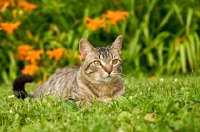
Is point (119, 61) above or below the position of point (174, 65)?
above

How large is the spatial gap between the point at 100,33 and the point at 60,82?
3895 millimetres

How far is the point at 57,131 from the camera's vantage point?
419cm

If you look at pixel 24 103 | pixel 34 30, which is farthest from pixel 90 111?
pixel 34 30

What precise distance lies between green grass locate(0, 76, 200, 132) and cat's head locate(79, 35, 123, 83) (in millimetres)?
699

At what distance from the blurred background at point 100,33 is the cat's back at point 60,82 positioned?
223 cm

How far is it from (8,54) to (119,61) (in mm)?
4289

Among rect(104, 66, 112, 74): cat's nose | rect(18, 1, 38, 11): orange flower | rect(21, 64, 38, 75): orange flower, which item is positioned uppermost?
rect(18, 1, 38, 11): orange flower

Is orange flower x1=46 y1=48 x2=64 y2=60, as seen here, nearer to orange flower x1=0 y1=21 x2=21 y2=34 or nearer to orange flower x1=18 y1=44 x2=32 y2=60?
orange flower x1=18 y1=44 x2=32 y2=60

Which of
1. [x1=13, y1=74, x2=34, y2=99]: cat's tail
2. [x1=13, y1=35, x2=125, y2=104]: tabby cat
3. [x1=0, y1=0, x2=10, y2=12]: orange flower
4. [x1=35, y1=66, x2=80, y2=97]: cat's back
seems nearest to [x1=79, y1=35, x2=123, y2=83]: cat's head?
[x1=13, y1=35, x2=125, y2=104]: tabby cat

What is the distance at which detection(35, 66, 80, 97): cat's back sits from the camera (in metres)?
6.52

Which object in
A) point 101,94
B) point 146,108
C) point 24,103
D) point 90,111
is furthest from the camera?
point 101,94

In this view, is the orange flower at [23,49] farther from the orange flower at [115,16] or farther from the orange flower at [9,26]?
the orange flower at [115,16]

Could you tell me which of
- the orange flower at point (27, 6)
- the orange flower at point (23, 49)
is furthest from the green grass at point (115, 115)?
the orange flower at point (27, 6)

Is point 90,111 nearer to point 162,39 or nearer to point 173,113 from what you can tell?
point 173,113
